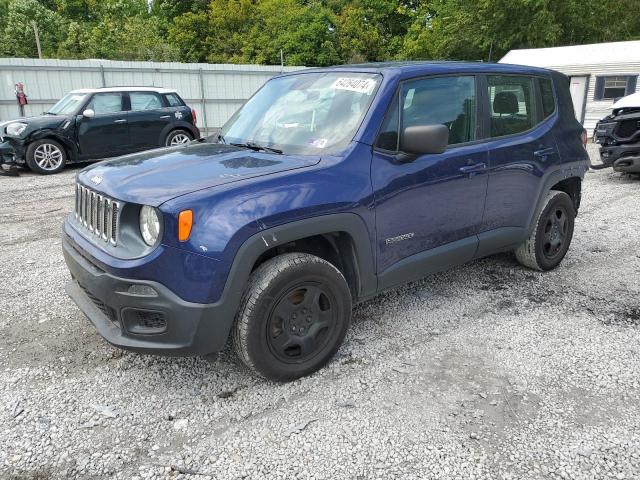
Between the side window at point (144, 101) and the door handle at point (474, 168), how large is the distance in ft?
30.3

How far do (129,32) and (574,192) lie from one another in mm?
38536

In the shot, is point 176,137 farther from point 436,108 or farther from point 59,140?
point 436,108

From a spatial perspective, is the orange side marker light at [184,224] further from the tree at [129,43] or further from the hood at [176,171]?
the tree at [129,43]

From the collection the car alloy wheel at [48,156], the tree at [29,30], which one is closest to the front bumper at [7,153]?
the car alloy wheel at [48,156]

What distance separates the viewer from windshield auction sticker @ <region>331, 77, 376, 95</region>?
3.36 metres

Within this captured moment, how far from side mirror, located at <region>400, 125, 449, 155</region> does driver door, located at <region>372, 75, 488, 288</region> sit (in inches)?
4.8

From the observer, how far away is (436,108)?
362 centimetres

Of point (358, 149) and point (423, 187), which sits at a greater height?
point (358, 149)

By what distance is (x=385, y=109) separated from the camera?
129 inches

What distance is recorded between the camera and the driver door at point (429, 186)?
3250mm

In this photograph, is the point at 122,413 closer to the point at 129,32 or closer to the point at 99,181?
the point at 99,181

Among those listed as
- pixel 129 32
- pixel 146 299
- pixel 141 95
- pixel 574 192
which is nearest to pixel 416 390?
pixel 146 299

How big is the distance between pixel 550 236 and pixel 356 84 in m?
2.47

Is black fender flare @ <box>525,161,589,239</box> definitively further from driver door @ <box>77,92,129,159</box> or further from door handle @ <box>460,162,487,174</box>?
driver door @ <box>77,92,129,159</box>
